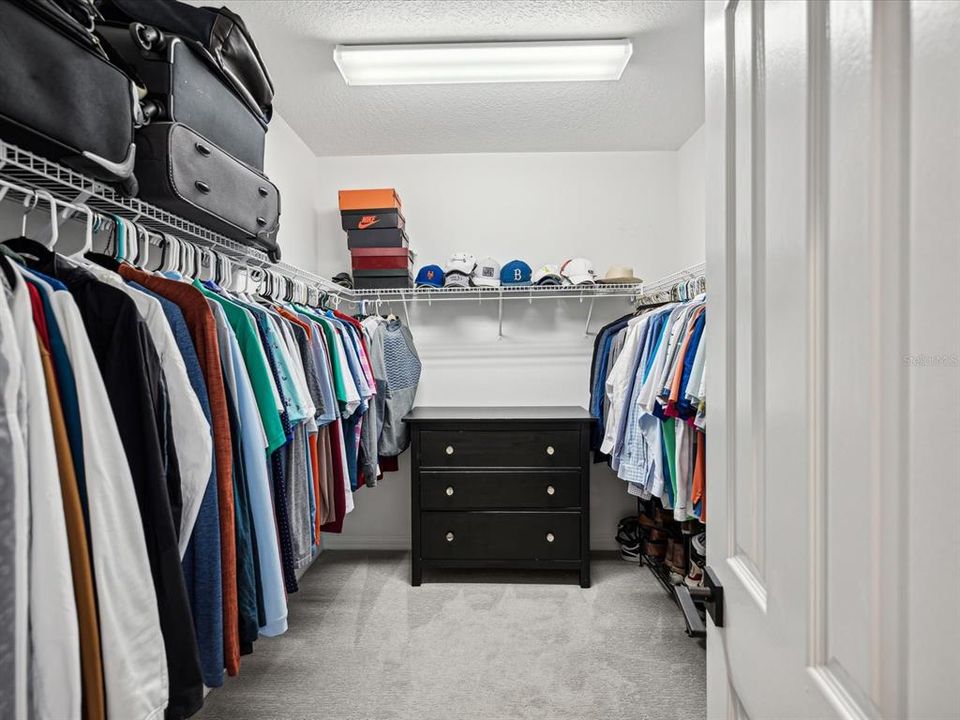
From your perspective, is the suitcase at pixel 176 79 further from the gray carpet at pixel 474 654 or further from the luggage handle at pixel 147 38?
the gray carpet at pixel 474 654

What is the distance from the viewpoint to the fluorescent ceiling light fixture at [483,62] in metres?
2.04

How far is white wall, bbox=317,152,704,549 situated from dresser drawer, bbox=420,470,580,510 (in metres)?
0.59

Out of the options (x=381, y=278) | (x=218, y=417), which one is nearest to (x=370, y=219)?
(x=381, y=278)

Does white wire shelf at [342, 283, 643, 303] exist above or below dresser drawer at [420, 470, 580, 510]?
above

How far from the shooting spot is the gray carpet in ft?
5.82

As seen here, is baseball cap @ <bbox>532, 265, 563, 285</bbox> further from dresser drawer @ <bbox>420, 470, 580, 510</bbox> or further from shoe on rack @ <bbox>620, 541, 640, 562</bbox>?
shoe on rack @ <bbox>620, 541, 640, 562</bbox>

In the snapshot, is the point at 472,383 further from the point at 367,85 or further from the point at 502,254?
the point at 367,85

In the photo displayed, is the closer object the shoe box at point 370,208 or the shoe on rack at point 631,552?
the shoe box at point 370,208

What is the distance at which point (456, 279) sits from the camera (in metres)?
2.89

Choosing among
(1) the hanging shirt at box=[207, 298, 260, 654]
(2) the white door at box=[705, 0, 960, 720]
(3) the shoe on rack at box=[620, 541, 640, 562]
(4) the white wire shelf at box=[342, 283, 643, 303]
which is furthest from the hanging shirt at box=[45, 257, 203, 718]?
(3) the shoe on rack at box=[620, 541, 640, 562]

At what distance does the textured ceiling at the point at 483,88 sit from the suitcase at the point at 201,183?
74 cm

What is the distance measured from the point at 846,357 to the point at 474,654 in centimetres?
201

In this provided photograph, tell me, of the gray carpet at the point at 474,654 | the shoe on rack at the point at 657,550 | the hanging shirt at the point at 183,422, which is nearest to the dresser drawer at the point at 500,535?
the gray carpet at the point at 474,654

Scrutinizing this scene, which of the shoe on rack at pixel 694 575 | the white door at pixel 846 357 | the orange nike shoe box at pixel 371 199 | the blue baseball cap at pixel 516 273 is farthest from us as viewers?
the blue baseball cap at pixel 516 273
